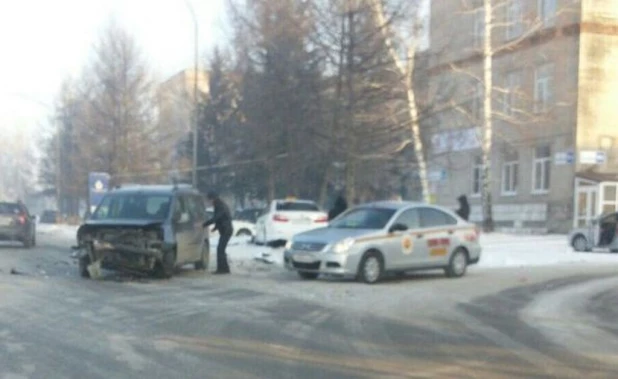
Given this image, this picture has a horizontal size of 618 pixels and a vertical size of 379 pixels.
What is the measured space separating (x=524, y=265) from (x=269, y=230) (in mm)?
7993

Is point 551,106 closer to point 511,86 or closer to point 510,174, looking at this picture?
point 511,86

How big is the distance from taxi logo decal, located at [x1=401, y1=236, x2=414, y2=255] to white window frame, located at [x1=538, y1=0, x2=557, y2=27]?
2617cm

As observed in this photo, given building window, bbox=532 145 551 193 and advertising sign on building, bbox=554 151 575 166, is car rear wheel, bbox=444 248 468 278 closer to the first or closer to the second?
advertising sign on building, bbox=554 151 575 166

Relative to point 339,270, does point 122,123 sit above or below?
above

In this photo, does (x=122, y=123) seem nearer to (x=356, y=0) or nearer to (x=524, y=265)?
(x=356, y=0)

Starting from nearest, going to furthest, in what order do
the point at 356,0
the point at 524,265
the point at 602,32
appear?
the point at 524,265, the point at 356,0, the point at 602,32

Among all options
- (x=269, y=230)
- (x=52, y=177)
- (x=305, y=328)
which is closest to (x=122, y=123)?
(x=52, y=177)

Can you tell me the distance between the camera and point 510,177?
153 feet

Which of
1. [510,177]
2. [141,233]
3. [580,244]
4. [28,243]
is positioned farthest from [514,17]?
[141,233]

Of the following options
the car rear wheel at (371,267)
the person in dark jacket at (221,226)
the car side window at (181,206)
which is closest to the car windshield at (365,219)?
the car rear wheel at (371,267)

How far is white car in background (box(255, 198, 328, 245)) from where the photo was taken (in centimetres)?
2680

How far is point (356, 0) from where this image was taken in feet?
82.0

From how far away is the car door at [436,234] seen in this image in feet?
59.7

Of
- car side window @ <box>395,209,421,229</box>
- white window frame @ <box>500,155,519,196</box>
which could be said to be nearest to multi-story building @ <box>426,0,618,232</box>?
white window frame @ <box>500,155,519,196</box>
